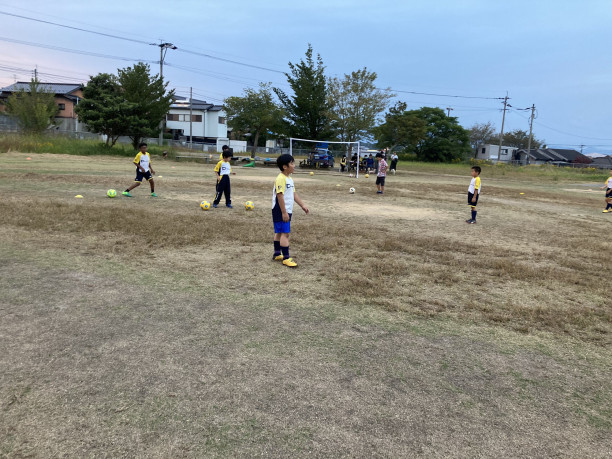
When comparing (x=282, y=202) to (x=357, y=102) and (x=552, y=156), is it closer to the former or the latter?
(x=357, y=102)

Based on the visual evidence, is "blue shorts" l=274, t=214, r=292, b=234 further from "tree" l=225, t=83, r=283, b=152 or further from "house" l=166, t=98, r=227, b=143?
"house" l=166, t=98, r=227, b=143

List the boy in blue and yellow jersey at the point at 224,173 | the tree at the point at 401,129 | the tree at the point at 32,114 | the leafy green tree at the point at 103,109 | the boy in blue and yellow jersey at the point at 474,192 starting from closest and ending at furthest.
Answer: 1. the boy in blue and yellow jersey at the point at 474,192
2. the boy in blue and yellow jersey at the point at 224,173
3. the leafy green tree at the point at 103,109
4. the tree at the point at 32,114
5. the tree at the point at 401,129

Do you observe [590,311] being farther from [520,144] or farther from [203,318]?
[520,144]

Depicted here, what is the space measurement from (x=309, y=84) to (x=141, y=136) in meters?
17.3

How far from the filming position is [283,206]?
6129mm

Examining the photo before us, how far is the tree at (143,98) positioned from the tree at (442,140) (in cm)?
3951

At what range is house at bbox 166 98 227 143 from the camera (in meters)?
65.2

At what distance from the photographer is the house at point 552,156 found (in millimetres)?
76762

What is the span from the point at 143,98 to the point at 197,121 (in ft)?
108

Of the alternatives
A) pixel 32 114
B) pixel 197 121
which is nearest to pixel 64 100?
pixel 197 121

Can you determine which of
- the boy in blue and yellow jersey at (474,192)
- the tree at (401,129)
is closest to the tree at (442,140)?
the tree at (401,129)

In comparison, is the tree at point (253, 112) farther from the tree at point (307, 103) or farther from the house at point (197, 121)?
the house at point (197, 121)

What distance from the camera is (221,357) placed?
3.39 meters

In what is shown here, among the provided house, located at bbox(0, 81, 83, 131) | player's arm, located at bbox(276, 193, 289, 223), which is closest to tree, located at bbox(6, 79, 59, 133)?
house, located at bbox(0, 81, 83, 131)
